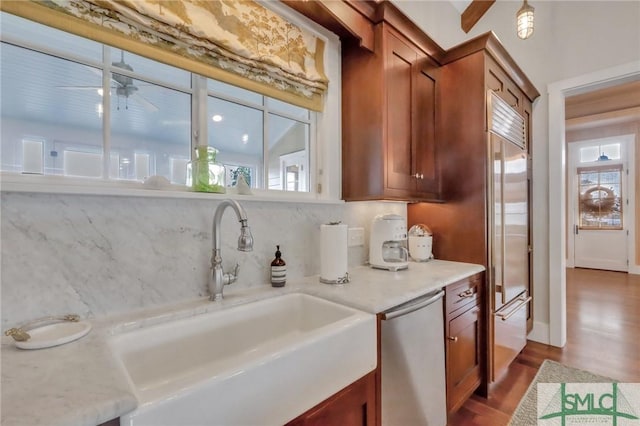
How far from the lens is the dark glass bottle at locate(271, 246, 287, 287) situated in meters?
1.39

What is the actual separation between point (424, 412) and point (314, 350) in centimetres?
85

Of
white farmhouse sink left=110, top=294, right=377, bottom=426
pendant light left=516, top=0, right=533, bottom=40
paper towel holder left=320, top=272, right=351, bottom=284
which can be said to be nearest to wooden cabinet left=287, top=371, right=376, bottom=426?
white farmhouse sink left=110, top=294, right=377, bottom=426

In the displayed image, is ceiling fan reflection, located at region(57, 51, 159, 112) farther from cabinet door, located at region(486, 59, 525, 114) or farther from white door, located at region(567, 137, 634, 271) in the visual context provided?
white door, located at region(567, 137, 634, 271)

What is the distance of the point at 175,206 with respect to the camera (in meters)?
1.16

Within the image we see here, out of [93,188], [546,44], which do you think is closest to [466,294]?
[93,188]

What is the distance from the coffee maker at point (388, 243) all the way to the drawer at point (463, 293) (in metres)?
0.29

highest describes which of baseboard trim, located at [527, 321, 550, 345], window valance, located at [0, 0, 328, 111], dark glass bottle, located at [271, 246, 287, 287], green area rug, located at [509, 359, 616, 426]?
window valance, located at [0, 0, 328, 111]

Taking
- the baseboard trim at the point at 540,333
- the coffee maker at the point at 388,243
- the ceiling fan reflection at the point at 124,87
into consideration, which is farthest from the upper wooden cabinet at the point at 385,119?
the baseboard trim at the point at 540,333

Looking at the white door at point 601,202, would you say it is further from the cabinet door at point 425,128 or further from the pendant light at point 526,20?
the cabinet door at point 425,128

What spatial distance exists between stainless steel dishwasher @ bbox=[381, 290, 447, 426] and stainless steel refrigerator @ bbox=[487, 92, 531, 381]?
2.28 ft

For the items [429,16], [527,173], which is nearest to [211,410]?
[527,173]

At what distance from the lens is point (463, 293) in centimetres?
166

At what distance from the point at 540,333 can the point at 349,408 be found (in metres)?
2.57

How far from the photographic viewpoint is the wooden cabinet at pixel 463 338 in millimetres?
1520
